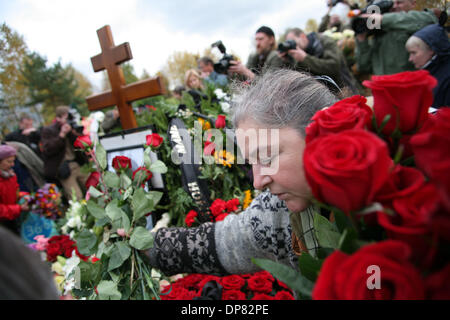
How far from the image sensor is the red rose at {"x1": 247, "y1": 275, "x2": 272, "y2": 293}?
4.11ft

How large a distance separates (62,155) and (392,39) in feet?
14.8

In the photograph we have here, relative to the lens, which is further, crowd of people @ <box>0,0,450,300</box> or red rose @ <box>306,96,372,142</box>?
crowd of people @ <box>0,0,450,300</box>

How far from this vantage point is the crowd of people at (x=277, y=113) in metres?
0.96

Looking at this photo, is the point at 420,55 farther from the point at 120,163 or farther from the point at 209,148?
the point at 120,163

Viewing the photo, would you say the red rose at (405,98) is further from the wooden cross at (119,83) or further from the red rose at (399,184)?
the wooden cross at (119,83)

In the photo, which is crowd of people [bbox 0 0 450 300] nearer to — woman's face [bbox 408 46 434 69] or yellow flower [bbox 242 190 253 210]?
woman's face [bbox 408 46 434 69]

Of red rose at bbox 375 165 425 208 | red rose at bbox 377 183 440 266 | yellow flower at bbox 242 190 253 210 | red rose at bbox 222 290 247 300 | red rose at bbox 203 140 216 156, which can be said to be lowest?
red rose at bbox 222 290 247 300

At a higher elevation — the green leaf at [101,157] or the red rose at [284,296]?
the green leaf at [101,157]

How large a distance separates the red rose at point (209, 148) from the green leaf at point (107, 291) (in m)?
1.03

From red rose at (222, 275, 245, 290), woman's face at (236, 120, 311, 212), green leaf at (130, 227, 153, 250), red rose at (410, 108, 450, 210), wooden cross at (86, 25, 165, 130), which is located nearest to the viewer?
red rose at (410, 108, 450, 210)

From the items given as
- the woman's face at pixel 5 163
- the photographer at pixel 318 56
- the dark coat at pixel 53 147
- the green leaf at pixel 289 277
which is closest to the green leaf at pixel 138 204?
the green leaf at pixel 289 277

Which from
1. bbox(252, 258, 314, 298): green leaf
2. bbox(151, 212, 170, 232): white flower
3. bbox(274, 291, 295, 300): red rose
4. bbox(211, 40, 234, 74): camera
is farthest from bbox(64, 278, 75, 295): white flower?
bbox(211, 40, 234, 74): camera

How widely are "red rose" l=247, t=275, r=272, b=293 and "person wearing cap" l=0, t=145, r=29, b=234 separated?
289 cm

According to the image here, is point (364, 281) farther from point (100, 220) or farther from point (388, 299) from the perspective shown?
point (100, 220)
